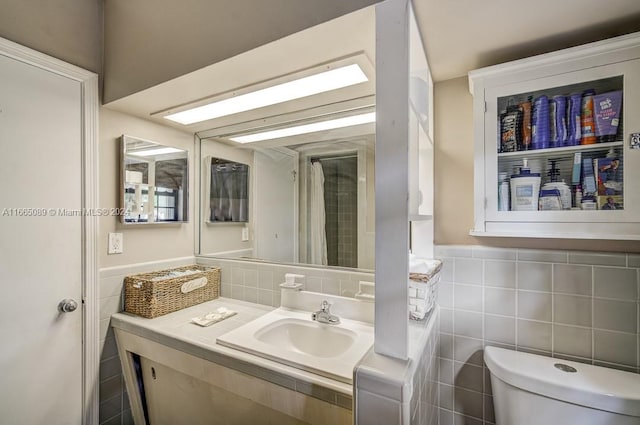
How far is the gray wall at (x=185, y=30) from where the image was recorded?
0.99 m

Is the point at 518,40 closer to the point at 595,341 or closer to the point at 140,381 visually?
the point at 595,341

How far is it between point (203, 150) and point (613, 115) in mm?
2149

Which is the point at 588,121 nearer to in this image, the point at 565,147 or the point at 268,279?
the point at 565,147

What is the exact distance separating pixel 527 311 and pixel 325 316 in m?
0.87

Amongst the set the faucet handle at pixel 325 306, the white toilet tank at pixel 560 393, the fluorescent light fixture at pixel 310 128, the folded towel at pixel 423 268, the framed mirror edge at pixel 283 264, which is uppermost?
the fluorescent light fixture at pixel 310 128

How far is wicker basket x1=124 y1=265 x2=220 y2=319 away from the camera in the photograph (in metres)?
1.55

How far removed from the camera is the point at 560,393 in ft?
3.09

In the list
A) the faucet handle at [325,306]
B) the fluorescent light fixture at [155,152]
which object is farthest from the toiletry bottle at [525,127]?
the fluorescent light fixture at [155,152]

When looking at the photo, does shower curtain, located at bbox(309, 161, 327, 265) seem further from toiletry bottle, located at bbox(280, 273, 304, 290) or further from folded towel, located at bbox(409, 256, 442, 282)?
folded towel, located at bbox(409, 256, 442, 282)

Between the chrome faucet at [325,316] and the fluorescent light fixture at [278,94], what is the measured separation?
1.06 metres

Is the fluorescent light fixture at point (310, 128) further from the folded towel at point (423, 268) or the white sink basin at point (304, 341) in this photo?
the white sink basin at point (304, 341)

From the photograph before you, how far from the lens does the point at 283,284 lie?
1592mm

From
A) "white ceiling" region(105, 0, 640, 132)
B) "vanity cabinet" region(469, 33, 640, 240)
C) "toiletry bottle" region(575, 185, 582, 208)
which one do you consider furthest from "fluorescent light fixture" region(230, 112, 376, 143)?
"toiletry bottle" region(575, 185, 582, 208)

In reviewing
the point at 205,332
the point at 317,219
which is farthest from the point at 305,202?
the point at 205,332
